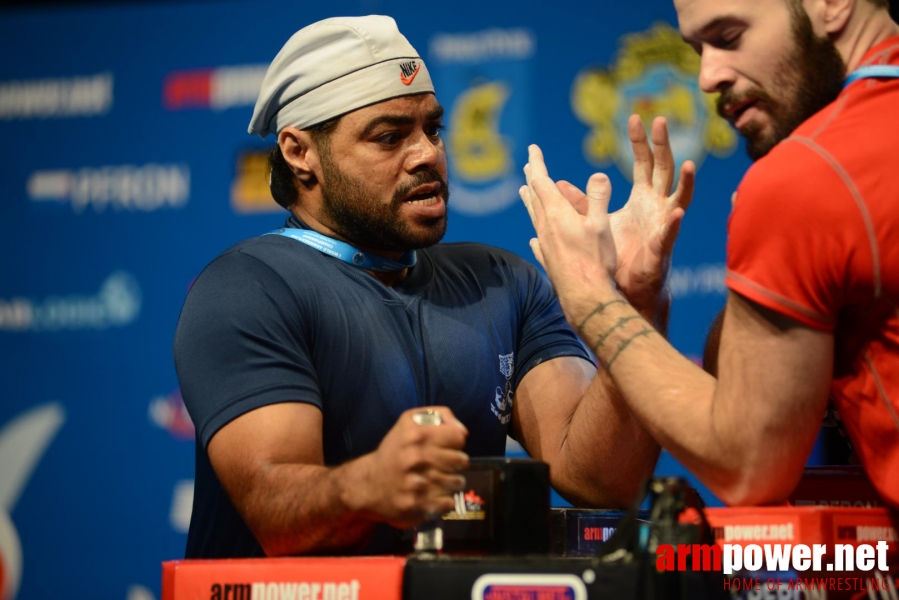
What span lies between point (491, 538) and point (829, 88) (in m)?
0.80

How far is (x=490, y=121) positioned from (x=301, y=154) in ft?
4.28

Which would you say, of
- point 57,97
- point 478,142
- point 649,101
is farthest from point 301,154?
point 57,97

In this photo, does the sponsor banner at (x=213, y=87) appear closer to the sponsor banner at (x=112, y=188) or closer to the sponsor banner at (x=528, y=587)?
the sponsor banner at (x=112, y=188)

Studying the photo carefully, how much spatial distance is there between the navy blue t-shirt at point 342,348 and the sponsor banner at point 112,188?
1674 mm

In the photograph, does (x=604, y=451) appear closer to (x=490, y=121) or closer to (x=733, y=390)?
(x=733, y=390)

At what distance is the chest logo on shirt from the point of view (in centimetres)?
202

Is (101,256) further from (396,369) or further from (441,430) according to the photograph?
(441,430)

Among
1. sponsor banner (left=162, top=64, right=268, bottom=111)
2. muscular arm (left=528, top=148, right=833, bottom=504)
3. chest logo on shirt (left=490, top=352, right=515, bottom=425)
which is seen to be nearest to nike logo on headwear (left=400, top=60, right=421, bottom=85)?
chest logo on shirt (left=490, top=352, right=515, bottom=425)

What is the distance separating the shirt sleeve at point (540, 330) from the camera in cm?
213

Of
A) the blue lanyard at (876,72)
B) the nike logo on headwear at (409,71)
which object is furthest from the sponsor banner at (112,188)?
the blue lanyard at (876,72)

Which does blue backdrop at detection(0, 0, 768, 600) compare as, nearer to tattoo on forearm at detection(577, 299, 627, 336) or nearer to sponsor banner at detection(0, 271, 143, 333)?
sponsor banner at detection(0, 271, 143, 333)

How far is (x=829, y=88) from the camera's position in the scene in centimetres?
152

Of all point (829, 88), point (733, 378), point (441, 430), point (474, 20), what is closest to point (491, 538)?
point (441, 430)

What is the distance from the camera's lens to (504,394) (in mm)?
2041
